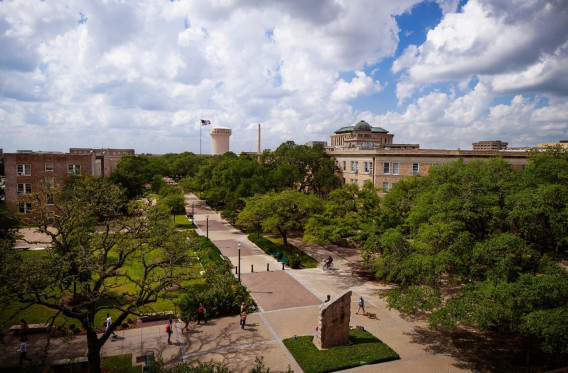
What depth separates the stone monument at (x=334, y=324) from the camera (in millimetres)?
18644

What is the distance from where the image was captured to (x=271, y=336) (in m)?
20.0

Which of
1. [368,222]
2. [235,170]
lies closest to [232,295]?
[368,222]

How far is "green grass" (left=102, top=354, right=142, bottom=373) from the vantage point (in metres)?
16.6

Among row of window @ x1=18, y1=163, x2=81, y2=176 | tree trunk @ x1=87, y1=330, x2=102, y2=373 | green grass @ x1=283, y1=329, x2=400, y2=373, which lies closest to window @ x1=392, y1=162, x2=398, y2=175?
green grass @ x1=283, y1=329, x2=400, y2=373

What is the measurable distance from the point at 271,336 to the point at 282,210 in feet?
60.6

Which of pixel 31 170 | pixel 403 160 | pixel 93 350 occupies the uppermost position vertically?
pixel 403 160

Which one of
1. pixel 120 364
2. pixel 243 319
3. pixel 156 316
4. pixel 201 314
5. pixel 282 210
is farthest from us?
pixel 282 210

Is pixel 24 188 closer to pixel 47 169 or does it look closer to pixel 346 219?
pixel 47 169

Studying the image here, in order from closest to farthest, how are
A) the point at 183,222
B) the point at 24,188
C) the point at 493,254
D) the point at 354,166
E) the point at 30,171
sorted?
the point at 493,254 → the point at 24,188 → the point at 30,171 → the point at 354,166 → the point at 183,222

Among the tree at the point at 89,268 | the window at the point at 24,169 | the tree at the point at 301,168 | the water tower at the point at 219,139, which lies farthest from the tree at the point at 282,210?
the water tower at the point at 219,139

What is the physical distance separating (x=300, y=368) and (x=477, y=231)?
12.3m

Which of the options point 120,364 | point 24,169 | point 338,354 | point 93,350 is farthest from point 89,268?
point 24,169

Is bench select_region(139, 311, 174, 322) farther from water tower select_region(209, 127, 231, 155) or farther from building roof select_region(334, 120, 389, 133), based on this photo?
water tower select_region(209, 127, 231, 155)

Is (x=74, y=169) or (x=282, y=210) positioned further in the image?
(x=74, y=169)
